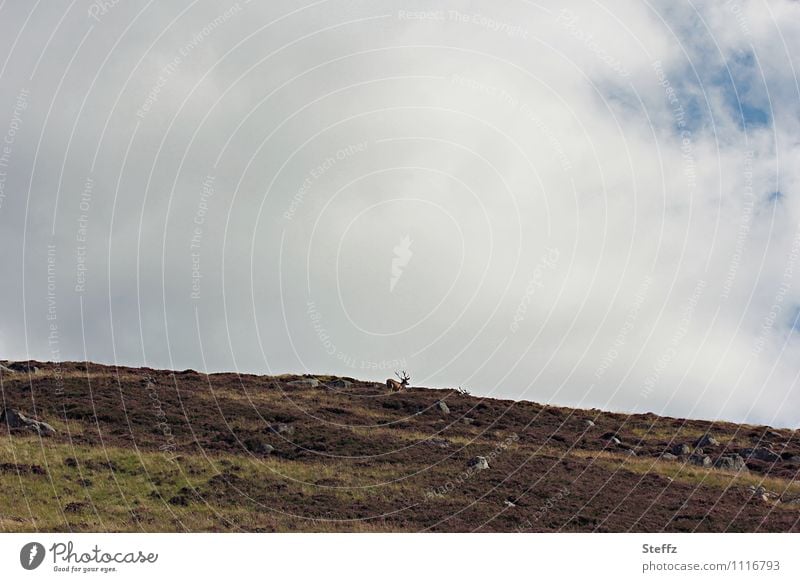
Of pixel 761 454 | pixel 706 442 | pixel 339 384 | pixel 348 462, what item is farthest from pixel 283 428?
pixel 761 454

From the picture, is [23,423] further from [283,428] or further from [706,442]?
[706,442]

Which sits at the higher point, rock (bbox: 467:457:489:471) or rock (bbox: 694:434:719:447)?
rock (bbox: 694:434:719:447)

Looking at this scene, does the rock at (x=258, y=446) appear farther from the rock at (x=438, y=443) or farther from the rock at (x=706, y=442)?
the rock at (x=706, y=442)

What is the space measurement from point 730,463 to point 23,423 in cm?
4094

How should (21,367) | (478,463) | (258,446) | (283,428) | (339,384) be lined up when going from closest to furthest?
(258,446) < (478,463) < (283,428) < (21,367) < (339,384)

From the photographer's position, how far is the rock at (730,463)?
4947 cm

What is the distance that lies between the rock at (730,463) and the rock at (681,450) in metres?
2.13

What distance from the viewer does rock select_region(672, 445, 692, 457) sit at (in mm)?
52000

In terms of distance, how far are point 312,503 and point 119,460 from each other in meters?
10.4

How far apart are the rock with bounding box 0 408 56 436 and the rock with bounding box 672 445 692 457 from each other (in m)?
37.2

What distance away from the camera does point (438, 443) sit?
49094mm

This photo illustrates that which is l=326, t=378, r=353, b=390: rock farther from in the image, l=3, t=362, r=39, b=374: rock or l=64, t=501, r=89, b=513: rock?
l=64, t=501, r=89, b=513: rock

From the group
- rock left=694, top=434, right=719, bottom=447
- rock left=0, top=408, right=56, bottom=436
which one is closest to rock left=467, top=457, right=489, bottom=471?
rock left=694, top=434, right=719, bottom=447
